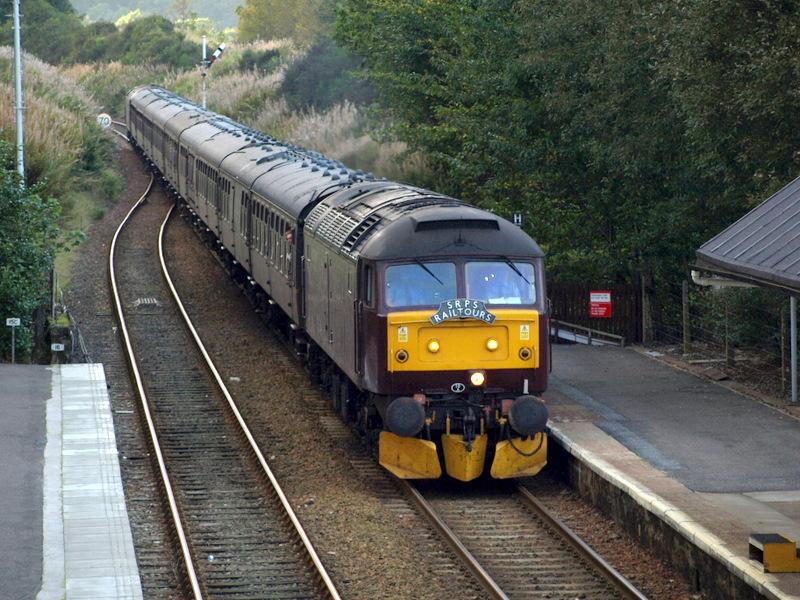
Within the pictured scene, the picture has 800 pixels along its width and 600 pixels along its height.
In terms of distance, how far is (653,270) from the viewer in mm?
22203

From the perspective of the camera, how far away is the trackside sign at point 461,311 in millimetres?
14102

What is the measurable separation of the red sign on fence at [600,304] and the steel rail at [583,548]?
8.54 metres

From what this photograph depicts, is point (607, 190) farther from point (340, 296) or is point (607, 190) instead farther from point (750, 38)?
point (340, 296)

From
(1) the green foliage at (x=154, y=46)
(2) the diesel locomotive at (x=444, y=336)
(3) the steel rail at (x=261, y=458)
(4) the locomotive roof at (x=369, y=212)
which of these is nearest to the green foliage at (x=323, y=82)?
(3) the steel rail at (x=261, y=458)

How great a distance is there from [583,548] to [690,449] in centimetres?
286

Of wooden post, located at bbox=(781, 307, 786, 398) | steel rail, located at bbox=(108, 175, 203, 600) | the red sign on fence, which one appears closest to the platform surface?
steel rail, located at bbox=(108, 175, 203, 600)

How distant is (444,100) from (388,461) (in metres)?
18.9

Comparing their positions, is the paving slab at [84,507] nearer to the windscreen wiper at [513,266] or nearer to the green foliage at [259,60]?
the windscreen wiper at [513,266]

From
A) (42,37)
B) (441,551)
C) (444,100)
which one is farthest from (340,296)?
(42,37)

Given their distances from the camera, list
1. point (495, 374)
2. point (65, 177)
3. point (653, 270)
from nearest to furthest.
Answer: point (495, 374)
point (653, 270)
point (65, 177)

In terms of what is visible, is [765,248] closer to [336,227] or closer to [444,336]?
[444,336]

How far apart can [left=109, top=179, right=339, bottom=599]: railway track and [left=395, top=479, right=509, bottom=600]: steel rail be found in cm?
128

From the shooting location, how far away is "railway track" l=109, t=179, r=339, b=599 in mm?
11703

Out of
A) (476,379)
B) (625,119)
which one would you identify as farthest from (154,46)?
(476,379)
